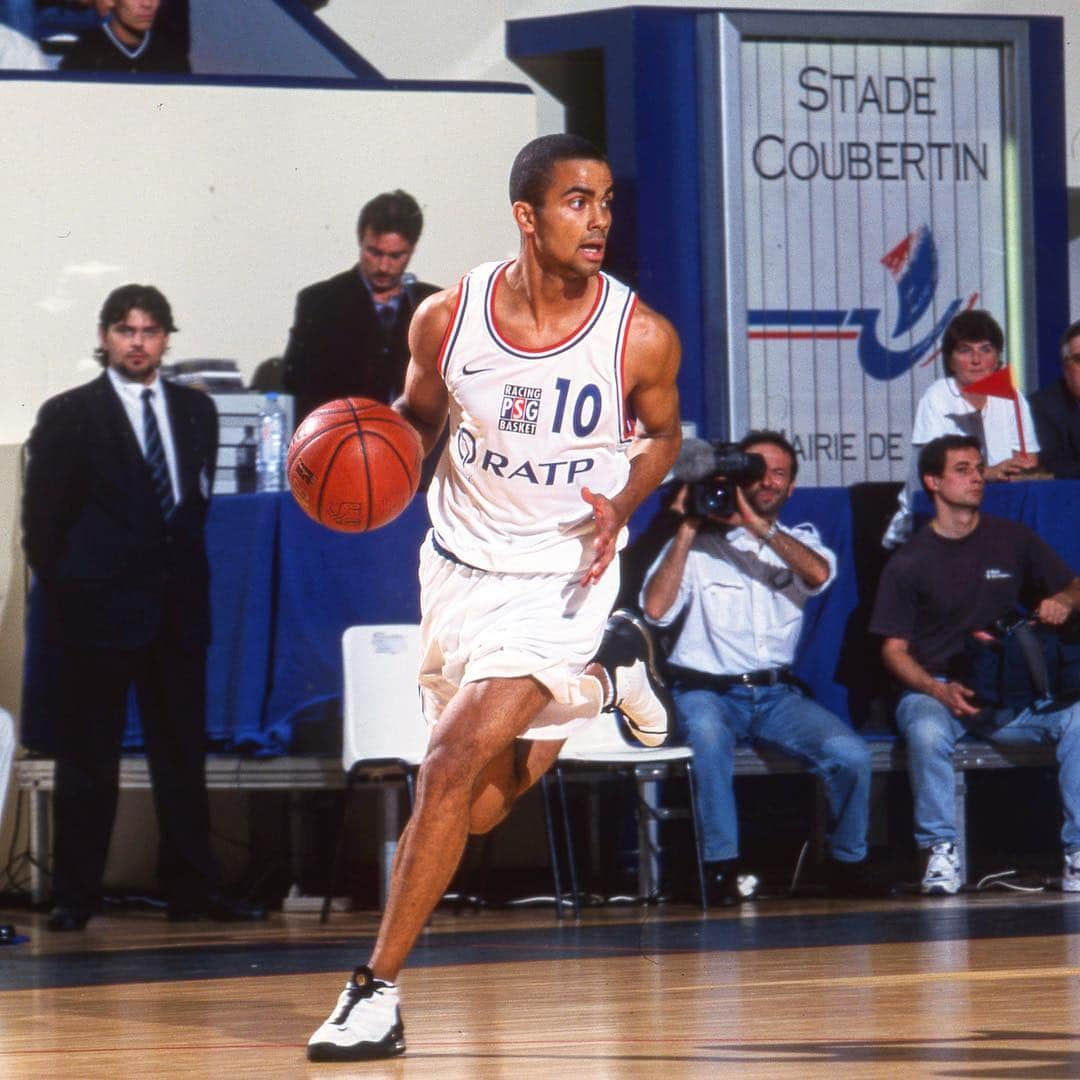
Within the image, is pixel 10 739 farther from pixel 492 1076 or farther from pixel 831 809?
pixel 492 1076

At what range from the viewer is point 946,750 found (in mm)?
8062

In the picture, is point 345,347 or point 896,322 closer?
point 345,347

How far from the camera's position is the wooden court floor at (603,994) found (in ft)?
13.3

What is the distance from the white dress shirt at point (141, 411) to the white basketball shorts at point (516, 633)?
113 inches

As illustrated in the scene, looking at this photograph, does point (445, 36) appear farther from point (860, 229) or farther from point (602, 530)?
point (602, 530)

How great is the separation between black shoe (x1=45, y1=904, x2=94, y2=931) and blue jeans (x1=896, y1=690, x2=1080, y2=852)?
2880 mm

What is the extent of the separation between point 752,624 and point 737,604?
0.09 meters

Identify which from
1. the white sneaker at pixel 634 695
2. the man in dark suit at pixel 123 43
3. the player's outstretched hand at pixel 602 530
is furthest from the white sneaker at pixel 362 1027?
the man in dark suit at pixel 123 43

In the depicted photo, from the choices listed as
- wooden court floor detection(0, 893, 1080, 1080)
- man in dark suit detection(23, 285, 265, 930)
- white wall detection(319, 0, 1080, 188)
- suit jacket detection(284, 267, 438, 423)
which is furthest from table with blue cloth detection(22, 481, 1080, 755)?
white wall detection(319, 0, 1080, 188)

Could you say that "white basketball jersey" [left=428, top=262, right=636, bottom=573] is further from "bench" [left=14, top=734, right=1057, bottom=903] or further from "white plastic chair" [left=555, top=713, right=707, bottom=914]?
"bench" [left=14, top=734, right=1057, bottom=903]

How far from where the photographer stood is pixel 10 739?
7.00 m

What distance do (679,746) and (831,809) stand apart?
62 cm

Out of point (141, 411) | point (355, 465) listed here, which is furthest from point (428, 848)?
point (141, 411)

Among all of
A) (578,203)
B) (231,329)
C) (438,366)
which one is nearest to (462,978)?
(438,366)
